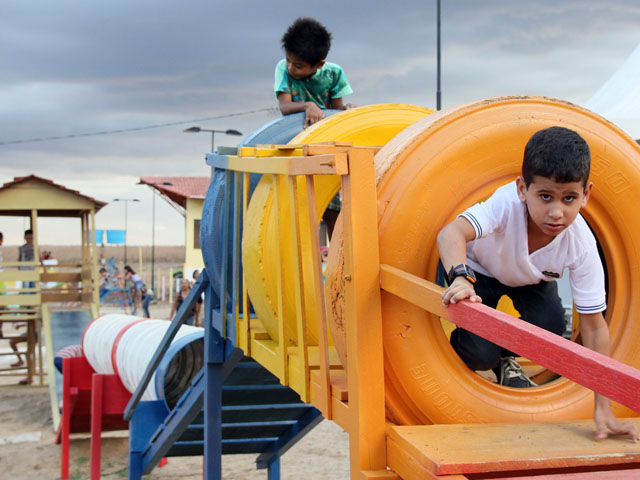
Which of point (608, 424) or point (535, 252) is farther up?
point (535, 252)

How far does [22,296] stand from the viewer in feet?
51.3

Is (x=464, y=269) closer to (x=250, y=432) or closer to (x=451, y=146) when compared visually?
(x=451, y=146)

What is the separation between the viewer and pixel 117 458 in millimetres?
10266

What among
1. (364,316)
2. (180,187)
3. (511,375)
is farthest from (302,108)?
(180,187)

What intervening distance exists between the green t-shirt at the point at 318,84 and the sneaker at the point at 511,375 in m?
2.85

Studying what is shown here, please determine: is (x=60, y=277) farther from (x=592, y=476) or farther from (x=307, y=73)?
(x=592, y=476)

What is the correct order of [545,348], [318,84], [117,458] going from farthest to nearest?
[117,458] < [318,84] < [545,348]

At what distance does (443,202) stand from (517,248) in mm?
307

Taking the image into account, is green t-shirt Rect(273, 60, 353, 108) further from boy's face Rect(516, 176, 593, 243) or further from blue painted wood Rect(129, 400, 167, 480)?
blue painted wood Rect(129, 400, 167, 480)

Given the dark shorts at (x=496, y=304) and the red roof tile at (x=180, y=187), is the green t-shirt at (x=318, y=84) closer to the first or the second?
the dark shorts at (x=496, y=304)

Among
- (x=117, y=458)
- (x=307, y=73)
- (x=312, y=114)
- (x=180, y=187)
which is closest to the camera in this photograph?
(x=312, y=114)

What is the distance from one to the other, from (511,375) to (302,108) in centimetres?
254

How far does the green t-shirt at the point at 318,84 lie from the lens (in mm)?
5309

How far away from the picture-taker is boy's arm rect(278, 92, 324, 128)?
187 inches
